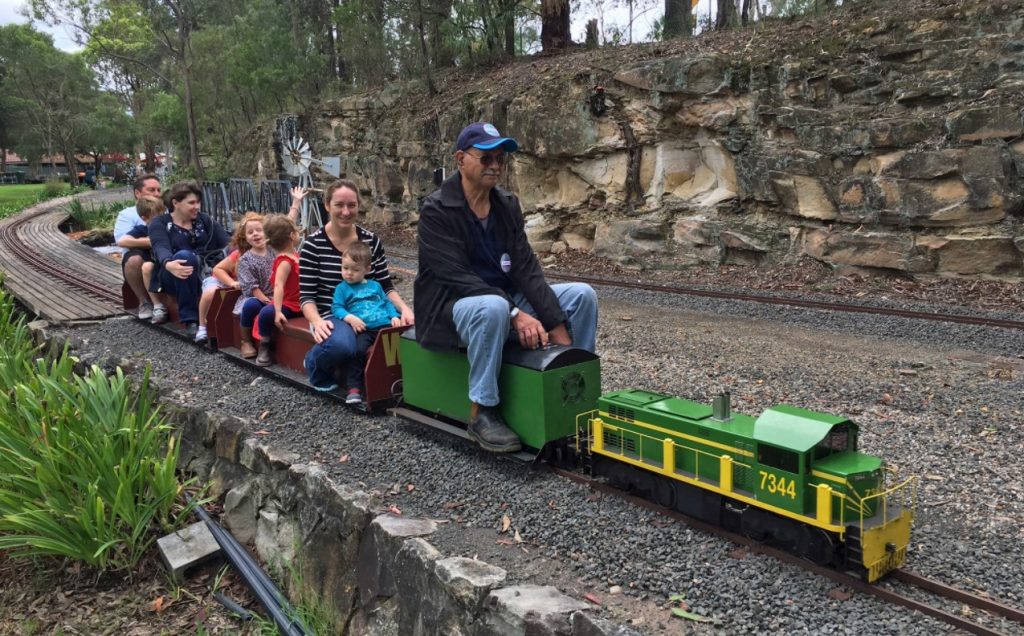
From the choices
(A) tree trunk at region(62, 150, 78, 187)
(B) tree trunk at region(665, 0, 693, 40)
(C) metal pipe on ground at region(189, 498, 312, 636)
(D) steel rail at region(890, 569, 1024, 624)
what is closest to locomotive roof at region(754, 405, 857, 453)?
(D) steel rail at region(890, 569, 1024, 624)

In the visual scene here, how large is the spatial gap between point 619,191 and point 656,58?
9.52ft

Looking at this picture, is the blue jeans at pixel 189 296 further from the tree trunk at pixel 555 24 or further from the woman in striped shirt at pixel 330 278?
the tree trunk at pixel 555 24

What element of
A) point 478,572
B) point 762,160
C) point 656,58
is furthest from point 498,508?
point 656,58

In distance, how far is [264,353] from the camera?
7.19 meters

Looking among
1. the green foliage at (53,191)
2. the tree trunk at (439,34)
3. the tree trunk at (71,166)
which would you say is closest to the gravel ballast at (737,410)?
the tree trunk at (439,34)

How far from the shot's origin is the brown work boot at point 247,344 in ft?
24.5

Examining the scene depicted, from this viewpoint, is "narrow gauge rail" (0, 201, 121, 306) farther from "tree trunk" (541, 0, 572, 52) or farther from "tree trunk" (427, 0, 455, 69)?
"tree trunk" (541, 0, 572, 52)

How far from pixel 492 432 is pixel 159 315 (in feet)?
22.3

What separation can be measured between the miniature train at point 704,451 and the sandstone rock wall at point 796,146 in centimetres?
898

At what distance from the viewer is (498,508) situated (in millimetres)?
4098

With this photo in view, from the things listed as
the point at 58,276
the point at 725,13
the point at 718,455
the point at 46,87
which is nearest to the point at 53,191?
the point at 46,87

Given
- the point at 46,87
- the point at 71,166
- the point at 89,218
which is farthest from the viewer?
the point at 46,87

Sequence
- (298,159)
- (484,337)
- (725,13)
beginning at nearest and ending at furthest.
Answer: (484,337) → (725,13) → (298,159)

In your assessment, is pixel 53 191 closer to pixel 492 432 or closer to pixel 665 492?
pixel 492 432
